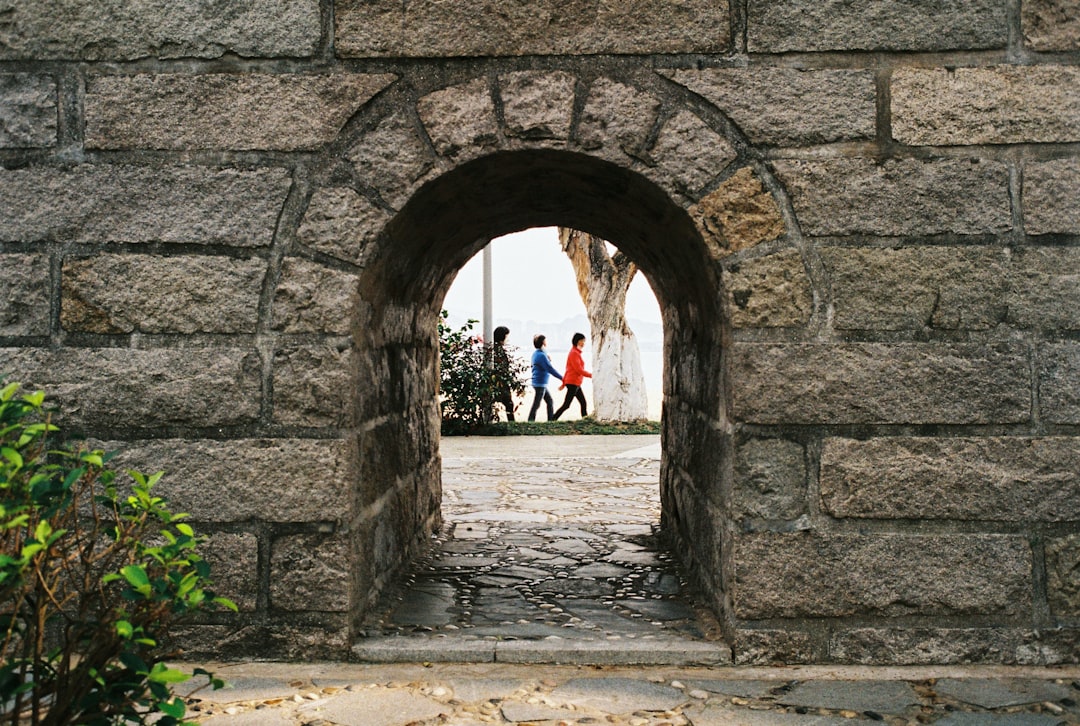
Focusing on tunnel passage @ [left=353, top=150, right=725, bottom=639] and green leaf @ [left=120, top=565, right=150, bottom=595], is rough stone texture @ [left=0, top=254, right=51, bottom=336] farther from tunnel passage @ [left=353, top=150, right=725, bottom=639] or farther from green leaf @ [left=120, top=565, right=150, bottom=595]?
green leaf @ [left=120, top=565, right=150, bottom=595]

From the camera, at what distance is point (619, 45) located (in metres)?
3.27

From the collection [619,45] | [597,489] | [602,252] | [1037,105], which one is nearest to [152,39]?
[619,45]

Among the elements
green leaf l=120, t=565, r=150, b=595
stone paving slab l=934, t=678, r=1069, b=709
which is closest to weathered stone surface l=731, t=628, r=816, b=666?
stone paving slab l=934, t=678, r=1069, b=709

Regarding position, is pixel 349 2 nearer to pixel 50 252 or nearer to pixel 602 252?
pixel 50 252

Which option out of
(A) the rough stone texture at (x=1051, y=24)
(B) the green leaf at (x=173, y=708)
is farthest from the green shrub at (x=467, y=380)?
(B) the green leaf at (x=173, y=708)

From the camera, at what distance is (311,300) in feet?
10.8

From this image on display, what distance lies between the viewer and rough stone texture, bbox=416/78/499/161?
327 cm

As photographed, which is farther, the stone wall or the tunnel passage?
the tunnel passage

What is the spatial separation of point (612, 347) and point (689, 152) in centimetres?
1147

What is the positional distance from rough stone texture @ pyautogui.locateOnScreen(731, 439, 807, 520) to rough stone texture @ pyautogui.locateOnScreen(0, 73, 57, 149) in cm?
282

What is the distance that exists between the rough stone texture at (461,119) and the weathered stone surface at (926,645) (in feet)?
7.26

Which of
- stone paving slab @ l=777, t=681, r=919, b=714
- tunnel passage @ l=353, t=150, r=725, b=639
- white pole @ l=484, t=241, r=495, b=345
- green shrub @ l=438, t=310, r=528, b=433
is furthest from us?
white pole @ l=484, t=241, r=495, b=345

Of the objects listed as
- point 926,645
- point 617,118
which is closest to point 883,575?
point 926,645

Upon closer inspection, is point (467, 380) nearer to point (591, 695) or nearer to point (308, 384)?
point (308, 384)
